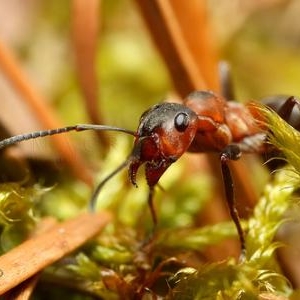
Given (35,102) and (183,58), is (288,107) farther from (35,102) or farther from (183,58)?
(35,102)

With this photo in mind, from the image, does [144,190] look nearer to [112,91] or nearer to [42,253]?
[42,253]

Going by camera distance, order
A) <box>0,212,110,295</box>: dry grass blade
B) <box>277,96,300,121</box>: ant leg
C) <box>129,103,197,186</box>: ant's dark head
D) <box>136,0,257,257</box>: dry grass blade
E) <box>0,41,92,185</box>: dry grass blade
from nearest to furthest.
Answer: <box>0,212,110,295</box>: dry grass blade, <box>129,103,197,186</box>: ant's dark head, <box>277,96,300,121</box>: ant leg, <box>136,0,257,257</box>: dry grass blade, <box>0,41,92,185</box>: dry grass blade

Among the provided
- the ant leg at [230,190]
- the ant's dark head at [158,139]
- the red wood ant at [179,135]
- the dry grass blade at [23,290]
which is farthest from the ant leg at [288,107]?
the dry grass blade at [23,290]

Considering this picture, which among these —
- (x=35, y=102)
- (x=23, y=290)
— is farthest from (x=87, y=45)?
(x=23, y=290)

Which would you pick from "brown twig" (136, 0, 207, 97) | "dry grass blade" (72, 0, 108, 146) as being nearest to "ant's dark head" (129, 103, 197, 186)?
"brown twig" (136, 0, 207, 97)

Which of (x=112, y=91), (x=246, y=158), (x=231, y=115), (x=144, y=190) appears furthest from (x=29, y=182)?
(x=112, y=91)

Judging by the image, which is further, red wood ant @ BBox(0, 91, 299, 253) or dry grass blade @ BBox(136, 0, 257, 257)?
dry grass blade @ BBox(136, 0, 257, 257)

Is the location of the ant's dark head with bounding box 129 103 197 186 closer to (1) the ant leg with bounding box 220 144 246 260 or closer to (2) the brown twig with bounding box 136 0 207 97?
(1) the ant leg with bounding box 220 144 246 260
